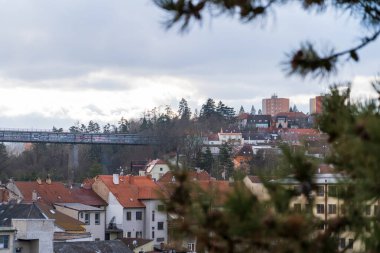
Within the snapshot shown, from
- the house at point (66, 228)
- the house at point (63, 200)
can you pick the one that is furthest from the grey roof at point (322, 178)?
the house at point (63, 200)

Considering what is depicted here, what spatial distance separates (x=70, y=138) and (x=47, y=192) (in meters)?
54.9

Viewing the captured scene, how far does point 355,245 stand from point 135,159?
11462 centimetres

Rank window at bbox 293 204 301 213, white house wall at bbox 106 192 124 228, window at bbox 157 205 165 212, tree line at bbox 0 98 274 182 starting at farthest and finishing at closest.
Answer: tree line at bbox 0 98 274 182 → white house wall at bbox 106 192 124 228 → window at bbox 157 205 165 212 → window at bbox 293 204 301 213

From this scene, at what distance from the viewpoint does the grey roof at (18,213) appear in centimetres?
4216

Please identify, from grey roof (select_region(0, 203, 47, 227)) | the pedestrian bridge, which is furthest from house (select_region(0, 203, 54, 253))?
the pedestrian bridge

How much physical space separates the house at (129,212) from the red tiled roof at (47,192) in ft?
9.79

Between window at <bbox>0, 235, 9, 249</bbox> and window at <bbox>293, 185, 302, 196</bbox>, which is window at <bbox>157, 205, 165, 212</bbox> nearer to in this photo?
window at <bbox>293, 185, 302, 196</bbox>

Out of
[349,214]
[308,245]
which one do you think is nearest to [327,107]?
[349,214]

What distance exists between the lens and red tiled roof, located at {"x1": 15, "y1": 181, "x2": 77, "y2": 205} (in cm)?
5972

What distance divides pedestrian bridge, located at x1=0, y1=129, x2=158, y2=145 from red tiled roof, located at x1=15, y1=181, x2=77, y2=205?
171 feet

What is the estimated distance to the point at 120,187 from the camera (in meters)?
64.0

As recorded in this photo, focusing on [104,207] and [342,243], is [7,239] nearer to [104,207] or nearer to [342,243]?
[104,207]

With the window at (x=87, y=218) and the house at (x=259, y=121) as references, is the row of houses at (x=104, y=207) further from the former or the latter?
the house at (x=259, y=121)

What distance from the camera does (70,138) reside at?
116 metres
